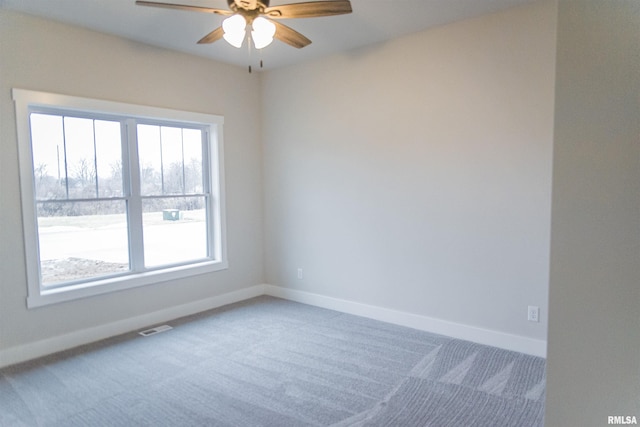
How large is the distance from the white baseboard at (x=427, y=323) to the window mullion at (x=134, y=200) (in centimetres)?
181

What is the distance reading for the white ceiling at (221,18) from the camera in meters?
3.12

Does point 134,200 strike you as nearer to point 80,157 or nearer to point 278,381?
point 80,157

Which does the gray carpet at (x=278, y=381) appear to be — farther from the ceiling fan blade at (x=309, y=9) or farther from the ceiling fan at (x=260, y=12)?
the ceiling fan blade at (x=309, y=9)

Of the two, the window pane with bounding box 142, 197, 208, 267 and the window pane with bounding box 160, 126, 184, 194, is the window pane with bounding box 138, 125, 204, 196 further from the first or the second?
the window pane with bounding box 142, 197, 208, 267

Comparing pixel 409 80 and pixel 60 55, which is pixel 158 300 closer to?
pixel 60 55

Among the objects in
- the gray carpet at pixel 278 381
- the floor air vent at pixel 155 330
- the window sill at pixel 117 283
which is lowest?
the gray carpet at pixel 278 381

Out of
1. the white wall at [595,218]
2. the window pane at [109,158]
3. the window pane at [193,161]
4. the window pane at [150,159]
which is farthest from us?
the window pane at [193,161]

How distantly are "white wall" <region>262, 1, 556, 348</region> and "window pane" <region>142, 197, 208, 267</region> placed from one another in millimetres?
1025

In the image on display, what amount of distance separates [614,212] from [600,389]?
22.5 inches

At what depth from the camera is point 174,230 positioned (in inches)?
176

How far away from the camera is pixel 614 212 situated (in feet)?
3.97

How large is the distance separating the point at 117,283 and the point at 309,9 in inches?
122

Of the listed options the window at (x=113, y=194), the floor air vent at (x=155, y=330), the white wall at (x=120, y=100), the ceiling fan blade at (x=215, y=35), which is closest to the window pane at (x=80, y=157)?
the window at (x=113, y=194)

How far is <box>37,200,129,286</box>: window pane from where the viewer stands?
353cm
